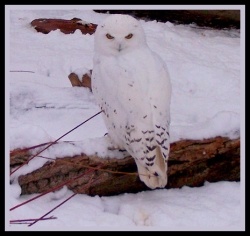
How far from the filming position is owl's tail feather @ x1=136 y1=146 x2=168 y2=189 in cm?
229

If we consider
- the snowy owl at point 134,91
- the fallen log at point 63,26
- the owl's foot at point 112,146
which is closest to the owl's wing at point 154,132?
the snowy owl at point 134,91

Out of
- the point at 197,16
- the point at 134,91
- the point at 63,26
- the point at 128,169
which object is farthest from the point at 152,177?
the point at 197,16

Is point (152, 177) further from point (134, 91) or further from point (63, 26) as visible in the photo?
point (63, 26)

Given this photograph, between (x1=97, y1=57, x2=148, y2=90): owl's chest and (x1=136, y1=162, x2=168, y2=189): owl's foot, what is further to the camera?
(x1=136, y1=162, x2=168, y2=189): owl's foot

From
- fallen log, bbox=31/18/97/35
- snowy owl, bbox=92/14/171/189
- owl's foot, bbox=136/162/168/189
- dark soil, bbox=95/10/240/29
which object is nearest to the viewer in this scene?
snowy owl, bbox=92/14/171/189

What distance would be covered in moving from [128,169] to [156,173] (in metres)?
0.16

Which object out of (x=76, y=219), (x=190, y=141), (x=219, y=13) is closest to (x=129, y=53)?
(x=190, y=141)

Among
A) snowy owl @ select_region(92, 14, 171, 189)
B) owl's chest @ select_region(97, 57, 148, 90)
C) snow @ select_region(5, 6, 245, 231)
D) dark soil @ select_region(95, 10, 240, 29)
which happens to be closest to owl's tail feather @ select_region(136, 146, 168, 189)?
snowy owl @ select_region(92, 14, 171, 189)

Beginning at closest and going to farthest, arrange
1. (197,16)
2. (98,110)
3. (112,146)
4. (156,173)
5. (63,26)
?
(156,173) → (112,146) → (98,110) → (63,26) → (197,16)

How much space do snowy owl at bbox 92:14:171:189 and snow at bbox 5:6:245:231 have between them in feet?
0.59

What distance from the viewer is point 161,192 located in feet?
8.18

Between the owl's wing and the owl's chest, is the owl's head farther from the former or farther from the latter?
the owl's wing

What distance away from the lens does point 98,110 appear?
2990 mm

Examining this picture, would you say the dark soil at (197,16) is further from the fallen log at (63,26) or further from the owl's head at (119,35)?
the owl's head at (119,35)
